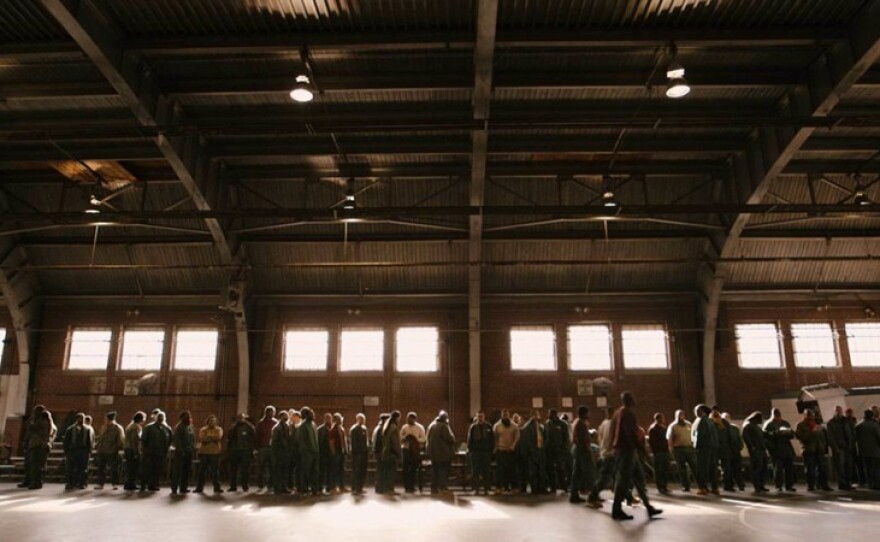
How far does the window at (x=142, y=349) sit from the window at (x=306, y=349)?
398 cm

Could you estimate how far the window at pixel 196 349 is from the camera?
19578 mm

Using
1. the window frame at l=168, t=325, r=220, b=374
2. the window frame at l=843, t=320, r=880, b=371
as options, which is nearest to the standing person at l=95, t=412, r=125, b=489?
the window frame at l=168, t=325, r=220, b=374

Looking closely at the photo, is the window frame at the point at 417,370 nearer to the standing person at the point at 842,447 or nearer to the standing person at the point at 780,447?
the standing person at the point at 780,447

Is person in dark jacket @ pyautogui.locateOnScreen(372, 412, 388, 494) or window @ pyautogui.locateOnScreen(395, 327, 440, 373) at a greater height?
window @ pyautogui.locateOnScreen(395, 327, 440, 373)

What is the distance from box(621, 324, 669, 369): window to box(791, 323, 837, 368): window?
3.98 meters

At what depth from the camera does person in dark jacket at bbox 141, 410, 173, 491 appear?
43.8ft

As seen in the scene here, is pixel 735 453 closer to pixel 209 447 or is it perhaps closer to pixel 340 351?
pixel 209 447

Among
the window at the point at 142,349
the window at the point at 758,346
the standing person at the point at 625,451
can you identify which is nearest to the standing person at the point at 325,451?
the standing person at the point at 625,451

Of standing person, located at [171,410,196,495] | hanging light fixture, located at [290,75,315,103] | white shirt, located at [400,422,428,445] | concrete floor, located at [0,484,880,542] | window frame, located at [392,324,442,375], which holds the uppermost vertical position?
hanging light fixture, located at [290,75,315,103]

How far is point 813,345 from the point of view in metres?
19.4

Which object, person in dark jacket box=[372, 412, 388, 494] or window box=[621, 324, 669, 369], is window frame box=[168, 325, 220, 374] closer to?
person in dark jacket box=[372, 412, 388, 494]

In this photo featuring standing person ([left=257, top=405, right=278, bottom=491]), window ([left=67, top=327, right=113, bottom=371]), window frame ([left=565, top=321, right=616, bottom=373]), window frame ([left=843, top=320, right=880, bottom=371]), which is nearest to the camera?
standing person ([left=257, top=405, right=278, bottom=491])

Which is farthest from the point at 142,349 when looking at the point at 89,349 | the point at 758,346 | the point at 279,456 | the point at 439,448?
the point at 758,346

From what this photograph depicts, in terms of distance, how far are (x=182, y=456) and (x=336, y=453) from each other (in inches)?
125
